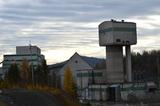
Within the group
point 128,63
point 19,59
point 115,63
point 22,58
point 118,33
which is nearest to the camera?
point 118,33

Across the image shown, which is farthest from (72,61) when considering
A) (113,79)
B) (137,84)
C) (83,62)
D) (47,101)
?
(47,101)

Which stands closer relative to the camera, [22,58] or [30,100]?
[30,100]

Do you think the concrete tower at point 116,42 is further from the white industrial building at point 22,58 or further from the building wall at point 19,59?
the building wall at point 19,59

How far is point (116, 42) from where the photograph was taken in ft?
366

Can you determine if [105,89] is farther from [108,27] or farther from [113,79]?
[108,27]

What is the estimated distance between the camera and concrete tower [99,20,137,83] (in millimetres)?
112812

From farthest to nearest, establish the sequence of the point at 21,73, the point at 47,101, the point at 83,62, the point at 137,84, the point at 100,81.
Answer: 1. the point at 83,62
2. the point at 21,73
3. the point at 100,81
4. the point at 137,84
5. the point at 47,101

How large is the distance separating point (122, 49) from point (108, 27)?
647cm

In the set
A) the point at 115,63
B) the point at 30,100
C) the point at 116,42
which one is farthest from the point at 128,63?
the point at 30,100

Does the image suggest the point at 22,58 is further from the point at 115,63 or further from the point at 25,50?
the point at 115,63

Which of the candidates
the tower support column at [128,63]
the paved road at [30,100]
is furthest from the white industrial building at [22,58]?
the paved road at [30,100]

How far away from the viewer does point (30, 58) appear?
553ft

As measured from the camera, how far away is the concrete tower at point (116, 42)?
370 feet

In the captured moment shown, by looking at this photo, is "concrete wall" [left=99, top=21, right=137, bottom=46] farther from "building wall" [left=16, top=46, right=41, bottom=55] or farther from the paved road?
the paved road
